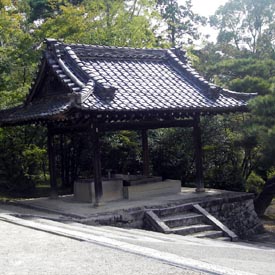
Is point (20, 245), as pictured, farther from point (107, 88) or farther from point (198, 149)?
point (198, 149)

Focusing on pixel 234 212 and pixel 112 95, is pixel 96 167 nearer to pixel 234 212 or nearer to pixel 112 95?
pixel 112 95

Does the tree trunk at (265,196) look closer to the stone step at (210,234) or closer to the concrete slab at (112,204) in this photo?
the concrete slab at (112,204)

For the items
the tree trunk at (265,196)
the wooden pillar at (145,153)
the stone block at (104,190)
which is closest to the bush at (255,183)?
the tree trunk at (265,196)

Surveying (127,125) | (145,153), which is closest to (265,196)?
(145,153)

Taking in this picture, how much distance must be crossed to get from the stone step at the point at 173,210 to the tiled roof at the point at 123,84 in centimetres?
263

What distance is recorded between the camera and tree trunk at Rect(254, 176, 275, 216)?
15.7 m

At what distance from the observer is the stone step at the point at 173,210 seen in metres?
11.9

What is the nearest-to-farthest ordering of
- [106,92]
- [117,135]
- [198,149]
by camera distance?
[106,92] → [198,149] → [117,135]

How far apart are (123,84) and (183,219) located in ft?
13.8

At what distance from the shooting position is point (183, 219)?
11734 mm

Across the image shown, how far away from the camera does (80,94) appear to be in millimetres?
10734

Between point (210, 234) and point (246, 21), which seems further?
point (246, 21)

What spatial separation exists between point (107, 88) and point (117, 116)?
1.01 metres

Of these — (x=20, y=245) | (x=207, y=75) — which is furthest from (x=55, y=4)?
(x=20, y=245)
